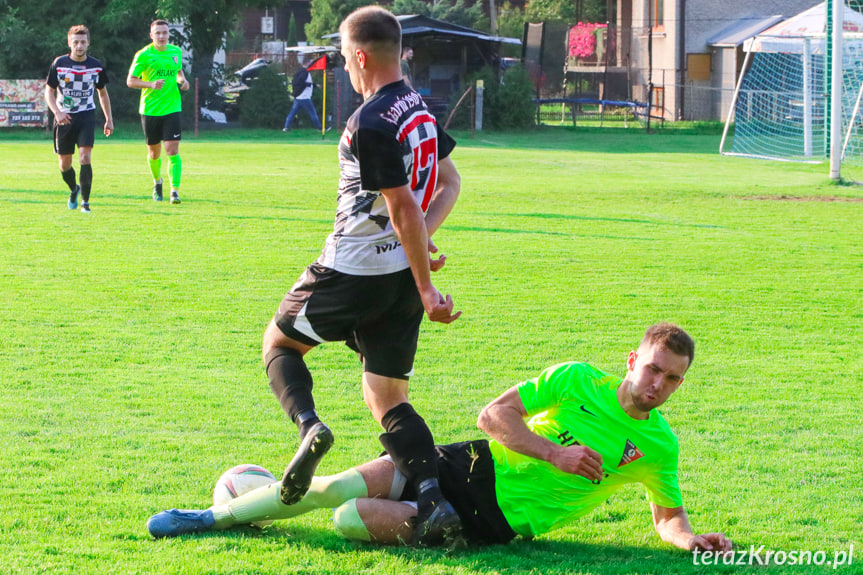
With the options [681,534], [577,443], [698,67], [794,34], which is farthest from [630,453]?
[698,67]

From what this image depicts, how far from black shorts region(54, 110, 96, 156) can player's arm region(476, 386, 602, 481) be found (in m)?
10.6

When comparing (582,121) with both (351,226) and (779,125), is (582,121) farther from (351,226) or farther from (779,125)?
(351,226)

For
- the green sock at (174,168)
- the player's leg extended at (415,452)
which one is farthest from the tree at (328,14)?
the player's leg extended at (415,452)

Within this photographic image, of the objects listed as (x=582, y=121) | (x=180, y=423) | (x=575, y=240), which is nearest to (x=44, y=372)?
(x=180, y=423)

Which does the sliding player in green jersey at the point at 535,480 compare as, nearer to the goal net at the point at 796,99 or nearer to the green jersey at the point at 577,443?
the green jersey at the point at 577,443

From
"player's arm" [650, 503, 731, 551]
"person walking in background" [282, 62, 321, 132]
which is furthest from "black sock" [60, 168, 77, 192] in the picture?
"person walking in background" [282, 62, 321, 132]

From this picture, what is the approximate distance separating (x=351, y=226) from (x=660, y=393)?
1.30 metres

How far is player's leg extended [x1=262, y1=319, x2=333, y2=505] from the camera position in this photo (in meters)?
3.61

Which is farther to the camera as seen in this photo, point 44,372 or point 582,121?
point 582,121

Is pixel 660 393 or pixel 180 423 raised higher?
pixel 660 393

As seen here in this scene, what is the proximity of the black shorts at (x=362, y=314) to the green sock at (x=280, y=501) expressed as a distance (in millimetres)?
442

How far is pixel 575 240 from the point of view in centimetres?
1191

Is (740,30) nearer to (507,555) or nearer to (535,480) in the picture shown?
(535,480)

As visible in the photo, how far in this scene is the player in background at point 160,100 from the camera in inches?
557
